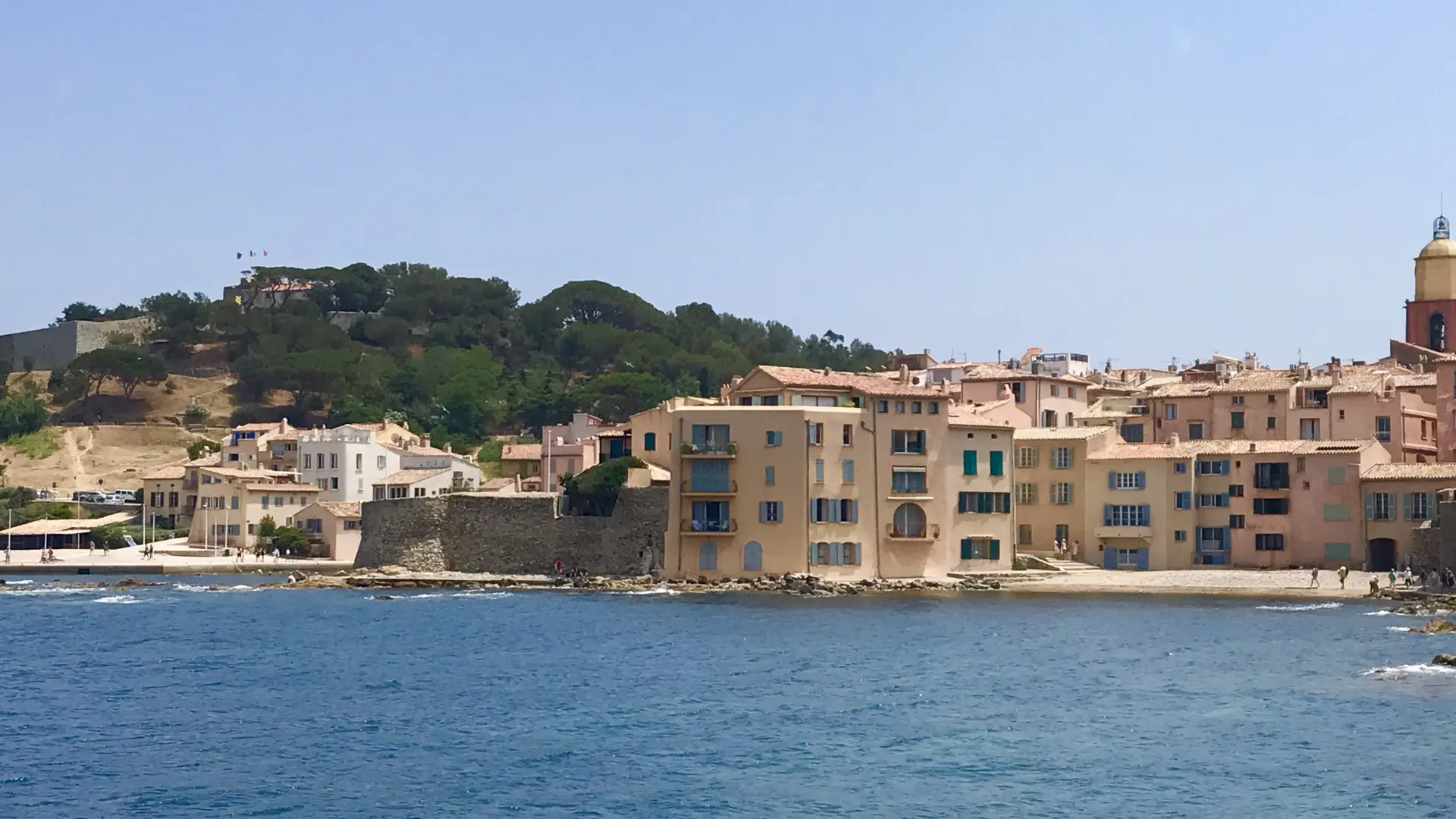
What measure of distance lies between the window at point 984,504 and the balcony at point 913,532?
1.51 meters

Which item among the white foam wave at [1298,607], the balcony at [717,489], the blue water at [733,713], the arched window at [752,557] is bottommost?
the blue water at [733,713]

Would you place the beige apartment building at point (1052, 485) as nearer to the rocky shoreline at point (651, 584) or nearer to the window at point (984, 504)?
the window at point (984, 504)

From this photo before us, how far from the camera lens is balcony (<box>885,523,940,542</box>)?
66.5 meters

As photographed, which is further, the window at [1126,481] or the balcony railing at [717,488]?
the window at [1126,481]

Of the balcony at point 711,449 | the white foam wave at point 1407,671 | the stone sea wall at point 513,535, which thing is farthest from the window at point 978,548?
the white foam wave at point 1407,671

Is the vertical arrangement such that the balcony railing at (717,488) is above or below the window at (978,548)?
above

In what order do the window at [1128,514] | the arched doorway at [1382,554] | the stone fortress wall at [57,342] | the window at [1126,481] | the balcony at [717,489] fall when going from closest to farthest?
the balcony at [717,489]
the arched doorway at [1382,554]
the window at [1126,481]
the window at [1128,514]
the stone fortress wall at [57,342]

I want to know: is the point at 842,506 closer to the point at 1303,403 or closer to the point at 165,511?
the point at 1303,403

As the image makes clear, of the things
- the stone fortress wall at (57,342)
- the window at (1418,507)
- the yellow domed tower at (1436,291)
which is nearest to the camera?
the window at (1418,507)

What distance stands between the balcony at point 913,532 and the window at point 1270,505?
1205cm

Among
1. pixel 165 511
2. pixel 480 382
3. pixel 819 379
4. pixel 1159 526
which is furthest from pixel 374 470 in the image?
pixel 1159 526

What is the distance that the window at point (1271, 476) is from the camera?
226 feet

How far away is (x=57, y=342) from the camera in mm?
144375

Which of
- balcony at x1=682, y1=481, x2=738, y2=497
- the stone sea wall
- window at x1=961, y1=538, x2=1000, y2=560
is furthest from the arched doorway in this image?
the stone sea wall
